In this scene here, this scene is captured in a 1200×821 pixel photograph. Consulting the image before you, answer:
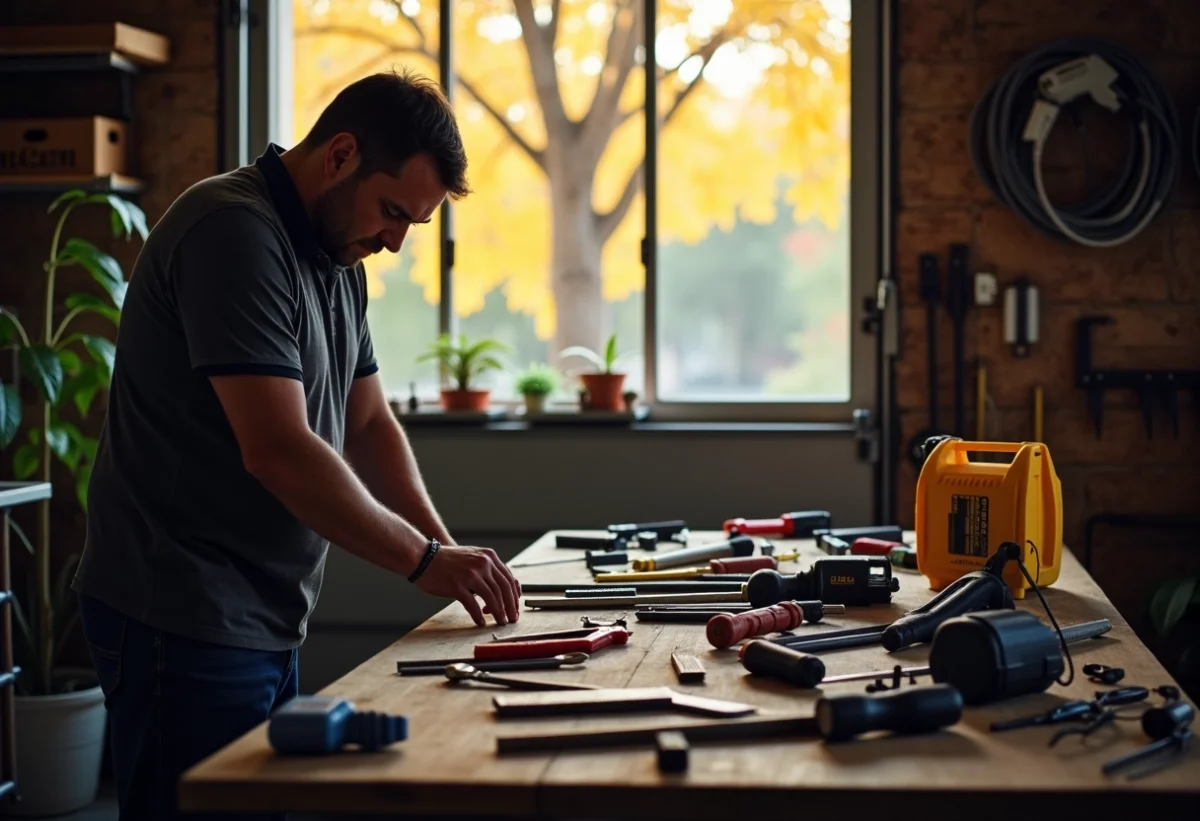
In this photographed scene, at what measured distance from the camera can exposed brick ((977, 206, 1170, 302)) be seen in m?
3.38

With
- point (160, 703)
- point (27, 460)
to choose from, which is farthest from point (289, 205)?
point (27, 460)

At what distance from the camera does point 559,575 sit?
7.34 feet

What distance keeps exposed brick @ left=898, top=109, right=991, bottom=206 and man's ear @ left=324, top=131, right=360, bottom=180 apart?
2.03 m

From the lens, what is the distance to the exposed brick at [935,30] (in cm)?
343

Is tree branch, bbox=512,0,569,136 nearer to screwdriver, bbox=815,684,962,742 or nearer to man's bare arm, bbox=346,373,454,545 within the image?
man's bare arm, bbox=346,373,454,545

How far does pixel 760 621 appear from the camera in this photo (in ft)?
5.59

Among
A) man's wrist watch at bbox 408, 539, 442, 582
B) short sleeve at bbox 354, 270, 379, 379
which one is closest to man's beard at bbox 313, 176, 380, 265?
short sleeve at bbox 354, 270, 379, 379

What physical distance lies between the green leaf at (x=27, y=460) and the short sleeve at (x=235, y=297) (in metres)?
2.03

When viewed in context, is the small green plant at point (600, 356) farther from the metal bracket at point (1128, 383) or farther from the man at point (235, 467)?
the man at point (235, 467)

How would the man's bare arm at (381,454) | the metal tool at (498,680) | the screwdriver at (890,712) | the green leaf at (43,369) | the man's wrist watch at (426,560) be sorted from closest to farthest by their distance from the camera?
the screwdriver at (890,712), the metal tool at (498,680), the man's wrist watch at (426,560), the man's bare arm at (381,454), the green leaf at (43,369)

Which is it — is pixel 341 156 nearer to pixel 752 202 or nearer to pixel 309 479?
pixel 309 479

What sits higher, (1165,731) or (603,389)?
(603,389)

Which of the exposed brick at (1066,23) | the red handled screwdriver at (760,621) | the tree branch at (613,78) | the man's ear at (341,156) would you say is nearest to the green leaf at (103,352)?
the tree branch at (613,78)

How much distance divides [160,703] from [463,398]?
204 centimetres
